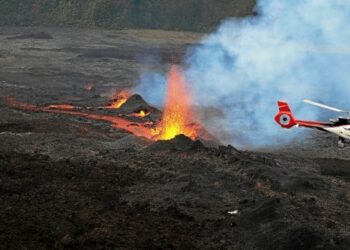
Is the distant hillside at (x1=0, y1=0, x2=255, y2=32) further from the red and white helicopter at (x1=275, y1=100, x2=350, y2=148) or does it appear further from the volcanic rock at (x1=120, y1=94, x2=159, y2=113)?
the red and white helicopter at (x1=275, y1=100, x2=350, y2=148)

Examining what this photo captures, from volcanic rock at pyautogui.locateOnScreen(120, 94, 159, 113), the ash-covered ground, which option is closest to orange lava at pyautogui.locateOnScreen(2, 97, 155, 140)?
the ash-covered ground

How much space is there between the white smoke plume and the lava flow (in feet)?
5.97

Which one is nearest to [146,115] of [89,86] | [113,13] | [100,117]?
[100,117]

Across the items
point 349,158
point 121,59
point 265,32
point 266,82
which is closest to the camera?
point 349,158

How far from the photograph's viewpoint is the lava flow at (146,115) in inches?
1342

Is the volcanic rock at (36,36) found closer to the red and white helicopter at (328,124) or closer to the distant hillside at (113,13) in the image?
the distant hillside at (113,13)

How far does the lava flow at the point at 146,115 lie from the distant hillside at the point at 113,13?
66403mm

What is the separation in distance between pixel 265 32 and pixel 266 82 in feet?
36.6

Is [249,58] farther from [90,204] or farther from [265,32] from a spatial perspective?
[90,204]

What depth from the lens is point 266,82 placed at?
54.8 m

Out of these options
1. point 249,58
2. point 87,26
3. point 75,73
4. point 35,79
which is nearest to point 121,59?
point 75,73

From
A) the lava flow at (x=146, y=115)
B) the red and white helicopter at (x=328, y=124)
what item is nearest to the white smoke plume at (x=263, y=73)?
the lava flow at (x=146, y=115)

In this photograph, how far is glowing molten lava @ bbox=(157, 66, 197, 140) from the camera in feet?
111

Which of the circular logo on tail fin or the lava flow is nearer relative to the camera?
the circular logo on tail fin
